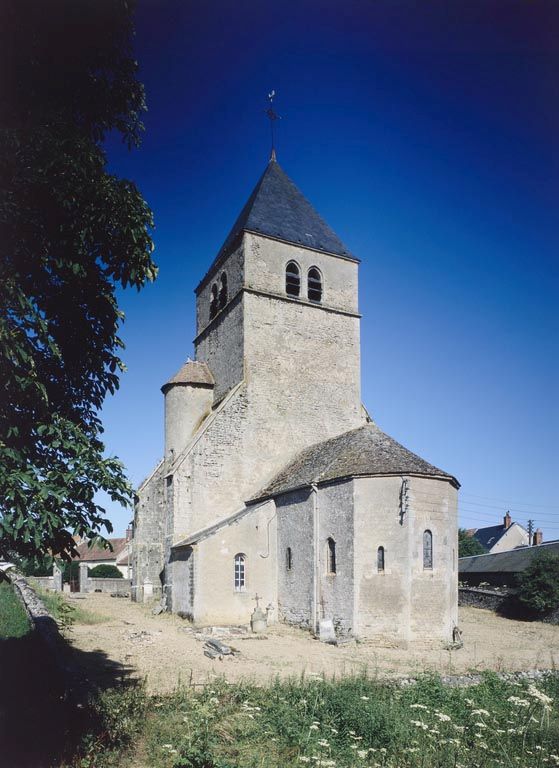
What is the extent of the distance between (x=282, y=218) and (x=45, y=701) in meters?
23.3

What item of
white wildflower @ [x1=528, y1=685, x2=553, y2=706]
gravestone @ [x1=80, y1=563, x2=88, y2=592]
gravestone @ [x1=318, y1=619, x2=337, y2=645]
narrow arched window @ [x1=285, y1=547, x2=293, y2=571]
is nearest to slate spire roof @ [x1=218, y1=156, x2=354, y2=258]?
narrow arched window @ [x1=285, y1=547, x2=293, y2=571]

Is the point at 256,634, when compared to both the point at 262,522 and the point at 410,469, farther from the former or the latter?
the point at 410,469

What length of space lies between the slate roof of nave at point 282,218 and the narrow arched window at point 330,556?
555 inches

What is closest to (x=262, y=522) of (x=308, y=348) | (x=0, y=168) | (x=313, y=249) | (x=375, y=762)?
(x=308, y=348)

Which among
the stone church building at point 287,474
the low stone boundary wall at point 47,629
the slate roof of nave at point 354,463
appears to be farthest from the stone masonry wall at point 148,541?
the slate roof of nave at point 354,463

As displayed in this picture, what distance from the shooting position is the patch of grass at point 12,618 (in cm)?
1436

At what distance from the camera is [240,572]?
21188 mm

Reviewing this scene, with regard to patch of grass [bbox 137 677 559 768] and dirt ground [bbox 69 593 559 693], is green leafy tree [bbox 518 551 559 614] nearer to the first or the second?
dirt ground [bbox 69 593 559 693]

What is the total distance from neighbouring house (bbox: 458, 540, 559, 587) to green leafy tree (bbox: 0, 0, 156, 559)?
27.2 metres

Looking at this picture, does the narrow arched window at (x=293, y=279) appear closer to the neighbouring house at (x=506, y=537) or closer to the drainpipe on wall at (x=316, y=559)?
the drainpipe on wall at (x=316, y=559)

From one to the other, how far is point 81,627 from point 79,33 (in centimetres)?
1730

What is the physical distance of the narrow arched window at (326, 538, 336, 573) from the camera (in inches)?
746

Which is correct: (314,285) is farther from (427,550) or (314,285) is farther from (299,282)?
(427,550)

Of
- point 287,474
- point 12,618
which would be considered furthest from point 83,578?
point 12,618
